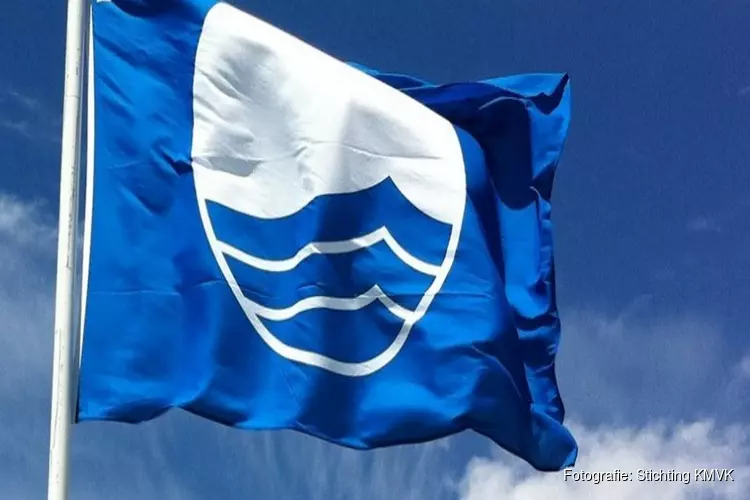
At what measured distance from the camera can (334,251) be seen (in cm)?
1309

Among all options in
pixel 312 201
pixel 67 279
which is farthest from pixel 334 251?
pixel 67 279

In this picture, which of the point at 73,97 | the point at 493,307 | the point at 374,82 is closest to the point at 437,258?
the point at 493,307

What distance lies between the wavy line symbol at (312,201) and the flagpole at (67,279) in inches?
54.5

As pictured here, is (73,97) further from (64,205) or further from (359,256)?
(359,256)

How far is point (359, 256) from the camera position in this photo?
43.4 feet

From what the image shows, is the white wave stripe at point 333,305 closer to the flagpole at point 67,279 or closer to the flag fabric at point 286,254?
the flag fabric at point 286,254

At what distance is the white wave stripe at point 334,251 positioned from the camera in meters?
12.6

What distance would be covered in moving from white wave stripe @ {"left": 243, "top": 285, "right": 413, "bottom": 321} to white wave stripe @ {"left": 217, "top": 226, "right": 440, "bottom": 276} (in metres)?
0.34

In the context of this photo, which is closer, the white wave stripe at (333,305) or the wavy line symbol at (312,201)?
the white wave stripe at (333,305)

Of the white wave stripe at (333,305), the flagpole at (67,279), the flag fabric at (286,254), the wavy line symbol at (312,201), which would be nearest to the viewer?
the flagpole at (67,279)

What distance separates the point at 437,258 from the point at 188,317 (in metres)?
2.76

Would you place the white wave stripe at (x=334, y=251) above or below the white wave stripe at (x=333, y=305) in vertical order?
above

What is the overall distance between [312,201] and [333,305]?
929 mm

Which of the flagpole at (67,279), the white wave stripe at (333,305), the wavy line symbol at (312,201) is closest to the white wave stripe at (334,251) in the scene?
the wavy line symbol at (312,201)
